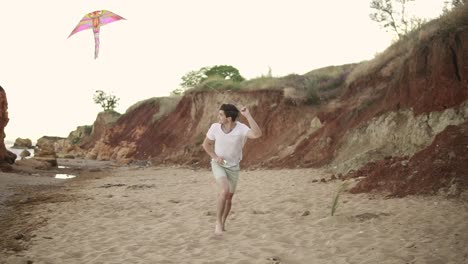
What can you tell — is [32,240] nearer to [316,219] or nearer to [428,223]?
[316,219]

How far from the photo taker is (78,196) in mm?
Result: 10711

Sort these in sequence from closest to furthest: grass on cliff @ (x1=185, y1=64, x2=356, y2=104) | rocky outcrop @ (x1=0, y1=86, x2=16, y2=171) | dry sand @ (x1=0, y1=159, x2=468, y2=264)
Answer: dry sand @ (x1=0, y1=159, x2=468, y2=264) → rocky outcrop @ (x1=0, y1=86, x2=16, y2=171) → grass on cliff @ (x1=185, y1=64, x2=356, y2=104)

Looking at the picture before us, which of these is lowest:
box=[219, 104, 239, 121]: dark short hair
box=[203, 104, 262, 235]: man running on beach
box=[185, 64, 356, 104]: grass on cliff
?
box=[203, 104, 262, 235]: man running on beach

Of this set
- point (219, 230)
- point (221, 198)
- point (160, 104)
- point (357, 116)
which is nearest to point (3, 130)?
point (357, 116)

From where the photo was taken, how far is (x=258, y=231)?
6.11 m

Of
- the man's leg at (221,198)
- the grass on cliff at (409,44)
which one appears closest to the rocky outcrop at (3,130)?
the grass on cliff at (409,44)

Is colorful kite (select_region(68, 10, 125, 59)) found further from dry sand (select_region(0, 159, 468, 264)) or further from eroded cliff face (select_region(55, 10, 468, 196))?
eroded cliff face (select_region(55, 10, 468, 196))

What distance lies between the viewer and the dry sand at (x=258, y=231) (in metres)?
4.81

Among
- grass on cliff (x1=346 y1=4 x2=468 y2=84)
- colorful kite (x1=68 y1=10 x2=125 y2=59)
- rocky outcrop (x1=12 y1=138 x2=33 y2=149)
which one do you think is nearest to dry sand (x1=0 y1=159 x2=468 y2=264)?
grass on cliff (x1=346 y1=4 x2=468 y2=84)

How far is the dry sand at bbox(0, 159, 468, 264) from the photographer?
15.8 ft

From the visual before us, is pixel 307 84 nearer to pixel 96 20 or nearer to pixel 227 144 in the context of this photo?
pixel 96 20

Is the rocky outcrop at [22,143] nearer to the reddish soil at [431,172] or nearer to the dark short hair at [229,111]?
the reddish soil at [431,172]

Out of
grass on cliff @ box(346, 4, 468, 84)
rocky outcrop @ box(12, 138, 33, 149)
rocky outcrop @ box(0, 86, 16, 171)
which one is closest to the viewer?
grass on cliff @ box(346, 4, 468, 84)

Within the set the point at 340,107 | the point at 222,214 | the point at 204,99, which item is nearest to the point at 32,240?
the point at 222,214
